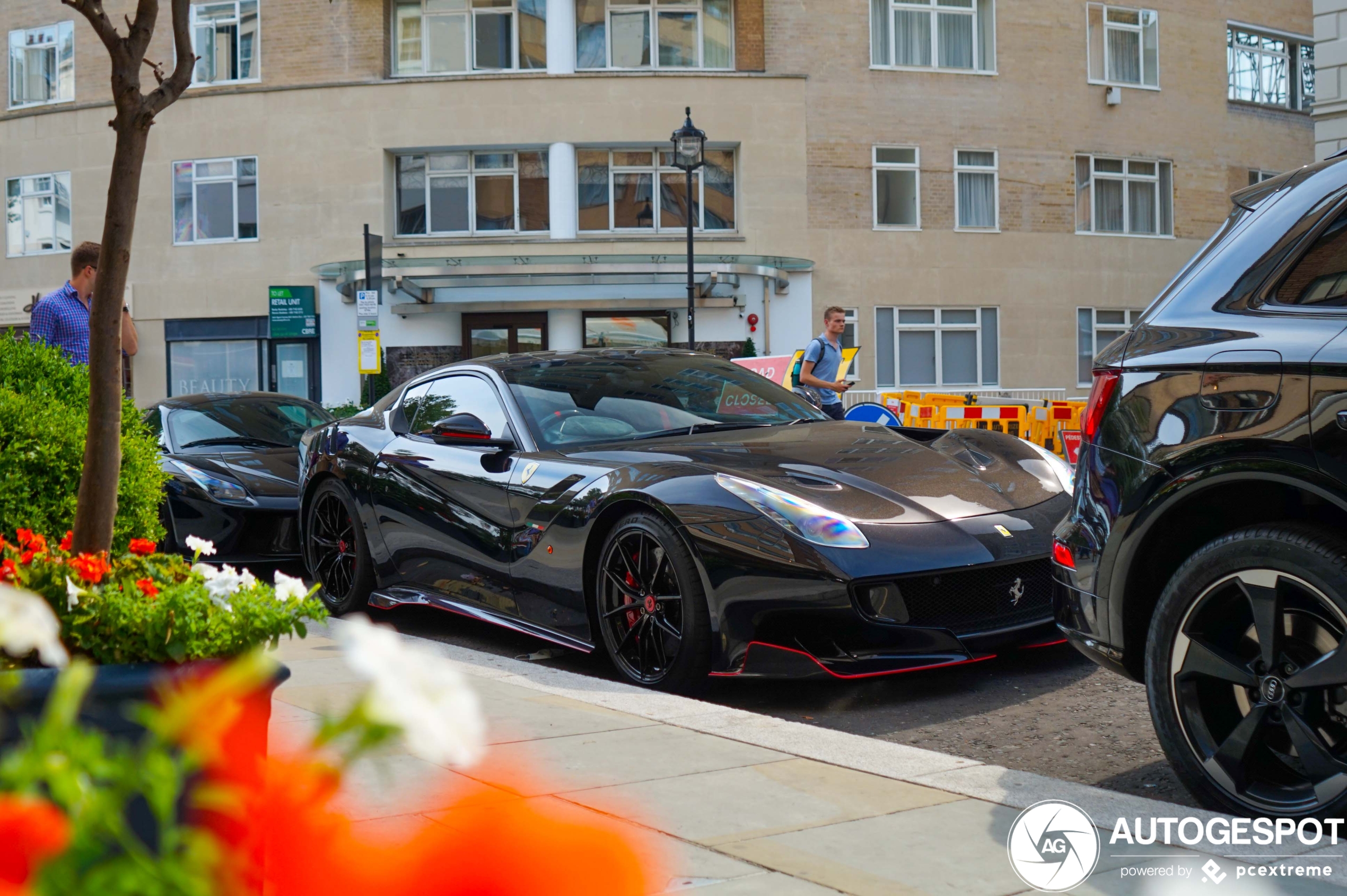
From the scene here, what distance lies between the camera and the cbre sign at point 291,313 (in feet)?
89.1

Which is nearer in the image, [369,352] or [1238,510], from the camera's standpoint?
[1238,510]

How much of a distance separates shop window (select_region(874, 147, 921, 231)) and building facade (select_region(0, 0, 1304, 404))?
A: 6 centimetres

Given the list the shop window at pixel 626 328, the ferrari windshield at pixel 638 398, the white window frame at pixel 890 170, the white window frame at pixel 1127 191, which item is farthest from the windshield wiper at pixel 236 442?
the white window frame at pixel 1127 191

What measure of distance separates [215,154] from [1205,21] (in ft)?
68.6

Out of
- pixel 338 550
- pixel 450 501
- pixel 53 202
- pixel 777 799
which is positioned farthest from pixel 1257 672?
pixel 53 202

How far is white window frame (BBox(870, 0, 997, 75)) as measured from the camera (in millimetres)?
28000

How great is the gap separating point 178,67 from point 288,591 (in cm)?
306

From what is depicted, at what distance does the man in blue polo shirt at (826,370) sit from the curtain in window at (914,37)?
55.9 ft

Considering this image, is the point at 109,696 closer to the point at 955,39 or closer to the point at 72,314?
the point at 72,314

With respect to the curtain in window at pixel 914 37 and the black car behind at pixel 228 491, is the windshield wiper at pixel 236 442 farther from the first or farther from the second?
the curtain in window at pixel 914 37

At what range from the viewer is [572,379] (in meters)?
7.01

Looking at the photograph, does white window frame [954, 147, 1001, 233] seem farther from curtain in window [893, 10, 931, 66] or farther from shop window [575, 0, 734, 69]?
shop window [575, 0, 734, 69]

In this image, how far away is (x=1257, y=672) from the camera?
355 centimetres

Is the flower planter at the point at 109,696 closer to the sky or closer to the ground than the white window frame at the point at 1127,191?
closer to the ground
